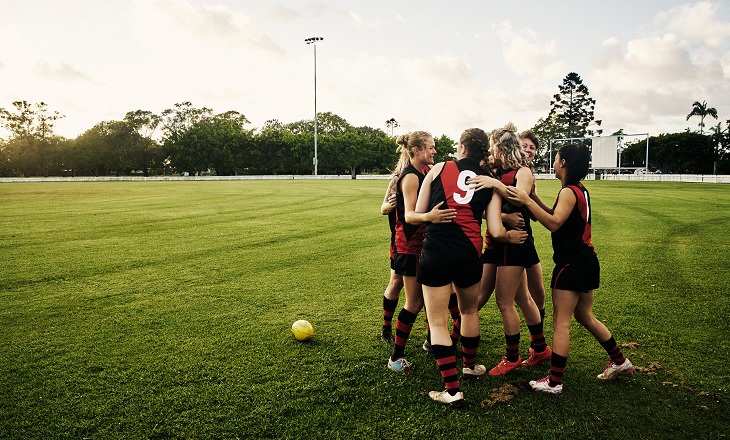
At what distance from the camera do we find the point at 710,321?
5.75 meters

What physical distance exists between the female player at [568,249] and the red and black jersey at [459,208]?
361mm

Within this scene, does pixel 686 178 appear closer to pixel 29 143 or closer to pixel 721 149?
pixel 721 149

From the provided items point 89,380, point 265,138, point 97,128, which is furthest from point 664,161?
point 97,128

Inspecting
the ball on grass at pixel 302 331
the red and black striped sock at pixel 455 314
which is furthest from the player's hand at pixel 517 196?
the ball on grass at pixel 302 331

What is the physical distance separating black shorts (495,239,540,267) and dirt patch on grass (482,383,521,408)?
113 cm

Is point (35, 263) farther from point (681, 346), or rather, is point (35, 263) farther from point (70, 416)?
point (681, 346)

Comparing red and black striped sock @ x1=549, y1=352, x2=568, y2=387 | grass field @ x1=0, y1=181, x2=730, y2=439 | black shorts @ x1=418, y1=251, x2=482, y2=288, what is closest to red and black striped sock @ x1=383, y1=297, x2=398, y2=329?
grass field @ x1=0, y1=181, x2=730, y2=439

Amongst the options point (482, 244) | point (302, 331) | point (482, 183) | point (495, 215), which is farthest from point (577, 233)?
point (302, 331)

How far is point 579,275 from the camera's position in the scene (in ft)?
12.6

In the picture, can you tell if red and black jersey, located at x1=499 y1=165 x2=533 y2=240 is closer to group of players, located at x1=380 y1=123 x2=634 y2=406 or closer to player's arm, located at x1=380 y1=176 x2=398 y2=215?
group of players, located at x1=380 y1=123 x2=634 y2=406

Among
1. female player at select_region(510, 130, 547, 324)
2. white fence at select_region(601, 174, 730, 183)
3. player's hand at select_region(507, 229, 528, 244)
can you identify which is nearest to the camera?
player's hand at select_region(507, 229, 528, 244)

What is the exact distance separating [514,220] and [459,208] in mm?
731

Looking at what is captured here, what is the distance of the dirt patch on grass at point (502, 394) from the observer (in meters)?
3.83

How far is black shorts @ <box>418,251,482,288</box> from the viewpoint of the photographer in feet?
12.2
